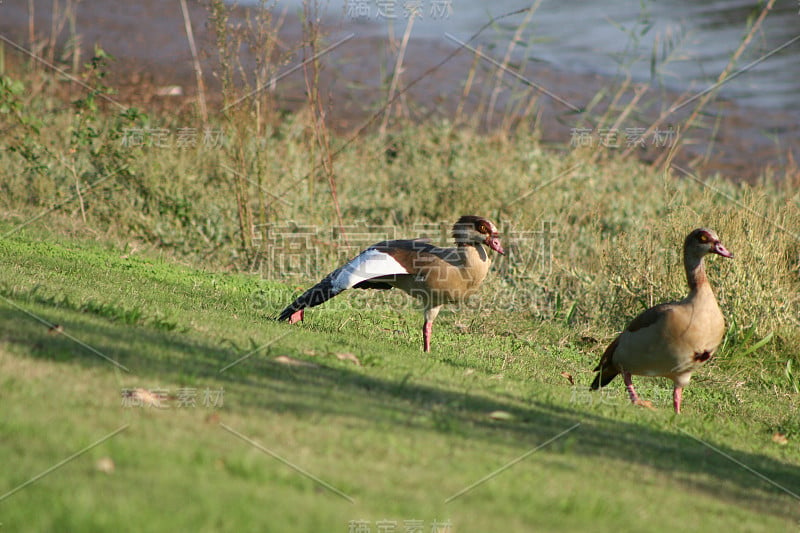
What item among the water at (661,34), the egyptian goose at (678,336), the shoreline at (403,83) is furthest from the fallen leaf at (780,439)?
the water at (661,34)

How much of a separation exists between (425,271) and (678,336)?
Answer: 2.22 m

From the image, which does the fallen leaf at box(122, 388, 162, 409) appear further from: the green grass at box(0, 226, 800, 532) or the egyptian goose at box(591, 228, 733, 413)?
the egyptian goose at box(591, 228, 733, 413)

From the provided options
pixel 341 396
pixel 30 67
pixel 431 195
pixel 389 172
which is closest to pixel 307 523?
pixel 341 396

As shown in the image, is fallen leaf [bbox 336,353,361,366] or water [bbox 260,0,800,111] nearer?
fallen leaf [bbox 336,353,361,366]

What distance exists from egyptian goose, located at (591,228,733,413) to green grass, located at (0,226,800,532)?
333mm

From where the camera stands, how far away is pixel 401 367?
6.10m

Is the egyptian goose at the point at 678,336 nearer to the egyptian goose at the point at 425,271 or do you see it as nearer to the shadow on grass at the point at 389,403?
the shadow on grass at the point at 389,403

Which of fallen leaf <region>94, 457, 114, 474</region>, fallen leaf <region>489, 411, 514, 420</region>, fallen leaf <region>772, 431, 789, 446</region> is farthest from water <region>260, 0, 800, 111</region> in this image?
fallen leaf <region>94, 457, 114, 474</region>

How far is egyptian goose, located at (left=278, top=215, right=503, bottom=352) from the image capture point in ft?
24.6

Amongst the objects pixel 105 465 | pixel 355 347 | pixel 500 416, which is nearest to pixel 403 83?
pixel 355 347

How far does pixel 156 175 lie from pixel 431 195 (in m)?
3.96

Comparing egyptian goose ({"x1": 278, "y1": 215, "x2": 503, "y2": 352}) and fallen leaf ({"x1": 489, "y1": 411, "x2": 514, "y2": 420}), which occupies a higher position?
egyptian goose ({"x1": 278, "y1": 215, "x2": 503, "y2": 352})

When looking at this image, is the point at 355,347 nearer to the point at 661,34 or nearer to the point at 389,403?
the point at 389,403

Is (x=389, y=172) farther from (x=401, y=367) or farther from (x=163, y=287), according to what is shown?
(x=401, y=367)
